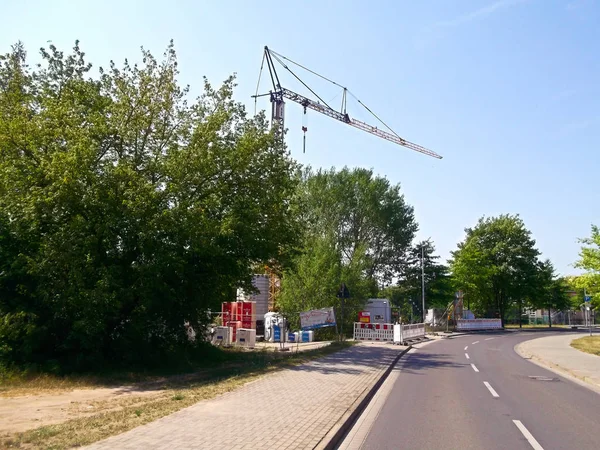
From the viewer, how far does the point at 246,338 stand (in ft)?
92.4

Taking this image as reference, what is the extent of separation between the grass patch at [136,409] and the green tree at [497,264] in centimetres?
5252

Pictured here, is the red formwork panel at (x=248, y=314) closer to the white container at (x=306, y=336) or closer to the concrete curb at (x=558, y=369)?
the white container at (x=306, y=336)

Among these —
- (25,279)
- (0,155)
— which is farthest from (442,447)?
(0,155)

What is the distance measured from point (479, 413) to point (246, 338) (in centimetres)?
1876

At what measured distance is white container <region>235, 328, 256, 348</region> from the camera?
28.0 metres

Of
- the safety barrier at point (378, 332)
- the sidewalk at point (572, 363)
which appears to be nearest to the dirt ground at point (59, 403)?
the sidewalk at point (572, 363)

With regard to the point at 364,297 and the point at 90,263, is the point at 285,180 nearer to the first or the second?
the point at 90,263

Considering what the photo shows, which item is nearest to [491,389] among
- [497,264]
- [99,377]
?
[99,377]

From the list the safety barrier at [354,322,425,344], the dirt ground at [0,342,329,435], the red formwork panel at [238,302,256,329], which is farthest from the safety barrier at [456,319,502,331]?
the dirt ground at [0,342,329,435]

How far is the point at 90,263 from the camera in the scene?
657 inches

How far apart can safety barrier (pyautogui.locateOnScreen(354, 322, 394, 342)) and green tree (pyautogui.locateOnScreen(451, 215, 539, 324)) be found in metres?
34.9

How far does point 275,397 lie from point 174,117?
12432 mm

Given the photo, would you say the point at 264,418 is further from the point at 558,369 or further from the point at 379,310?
the point at 379,310

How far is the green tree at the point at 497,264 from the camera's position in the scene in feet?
218
